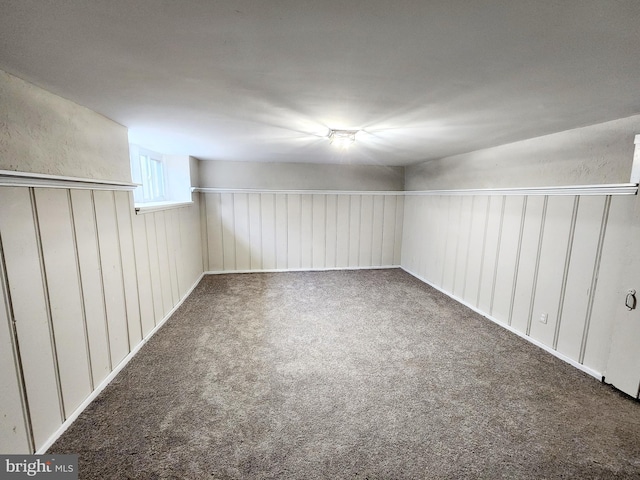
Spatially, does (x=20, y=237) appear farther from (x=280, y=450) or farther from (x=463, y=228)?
(x=463, y=228)

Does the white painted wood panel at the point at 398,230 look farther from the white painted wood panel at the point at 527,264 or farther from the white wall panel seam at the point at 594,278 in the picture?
the white wall panel seam at the point at 594,278

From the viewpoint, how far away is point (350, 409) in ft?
5.82

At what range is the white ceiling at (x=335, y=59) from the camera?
0.84 meters

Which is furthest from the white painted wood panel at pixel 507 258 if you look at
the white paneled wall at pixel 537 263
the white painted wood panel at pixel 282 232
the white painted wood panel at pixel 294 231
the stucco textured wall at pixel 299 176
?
the white painted wood panel at pixel 282 232

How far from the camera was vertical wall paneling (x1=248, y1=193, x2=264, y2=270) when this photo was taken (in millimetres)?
4703

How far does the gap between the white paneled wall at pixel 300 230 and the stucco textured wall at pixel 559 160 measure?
171 centimetres

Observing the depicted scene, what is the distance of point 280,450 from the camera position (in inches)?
58.3

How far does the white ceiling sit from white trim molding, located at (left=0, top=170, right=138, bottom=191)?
0.47m

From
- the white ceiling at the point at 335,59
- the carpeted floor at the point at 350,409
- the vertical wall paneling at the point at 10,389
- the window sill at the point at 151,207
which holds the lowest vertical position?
the carpeted floor at the point at 350,409

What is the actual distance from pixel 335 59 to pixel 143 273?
246 cm

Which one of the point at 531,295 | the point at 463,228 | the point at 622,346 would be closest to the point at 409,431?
the point at 622,346

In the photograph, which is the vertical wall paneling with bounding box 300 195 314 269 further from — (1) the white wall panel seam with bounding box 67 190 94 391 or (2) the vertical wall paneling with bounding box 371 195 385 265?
(1) the white wall panel seam with bounding box 67 190 94 391

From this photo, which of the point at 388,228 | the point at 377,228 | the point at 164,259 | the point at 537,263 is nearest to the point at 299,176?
the point at 377,228

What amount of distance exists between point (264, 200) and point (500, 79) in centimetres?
388
